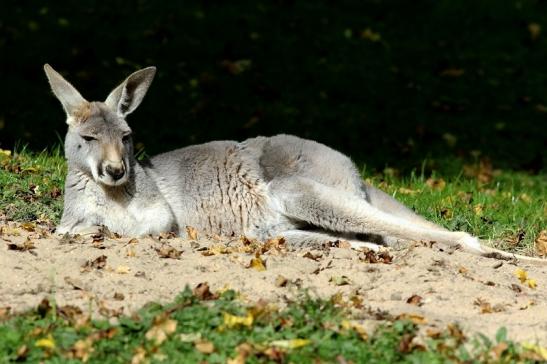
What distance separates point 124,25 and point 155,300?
28.5 ft

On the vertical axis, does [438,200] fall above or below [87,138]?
below

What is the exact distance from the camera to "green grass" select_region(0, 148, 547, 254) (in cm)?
774

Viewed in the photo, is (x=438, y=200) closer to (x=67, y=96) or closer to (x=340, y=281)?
(x=340, y=281)

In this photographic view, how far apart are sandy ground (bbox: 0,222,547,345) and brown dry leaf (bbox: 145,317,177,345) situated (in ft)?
1.09

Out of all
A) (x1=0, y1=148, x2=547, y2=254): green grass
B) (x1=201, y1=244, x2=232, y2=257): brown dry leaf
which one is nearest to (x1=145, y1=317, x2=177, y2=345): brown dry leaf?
(x1=201, y1=244, x2=232, y2=257): brown dry leaf

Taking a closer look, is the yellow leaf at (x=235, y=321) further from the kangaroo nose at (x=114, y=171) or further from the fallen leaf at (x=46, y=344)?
the kangaroo nose at (x=114, y=171)

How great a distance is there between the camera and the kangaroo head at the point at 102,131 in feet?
22.1

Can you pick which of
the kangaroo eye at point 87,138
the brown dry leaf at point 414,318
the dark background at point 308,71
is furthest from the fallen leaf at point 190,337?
the dark background at point 308,71

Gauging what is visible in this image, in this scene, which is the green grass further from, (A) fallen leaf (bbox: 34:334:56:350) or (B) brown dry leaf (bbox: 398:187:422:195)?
(A) fallen leaf (bbox: 34:334:56:350)

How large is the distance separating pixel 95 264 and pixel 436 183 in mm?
4749

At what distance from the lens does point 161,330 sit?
16.4 feet

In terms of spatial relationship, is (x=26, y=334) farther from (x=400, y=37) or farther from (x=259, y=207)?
(x=400, y=37)

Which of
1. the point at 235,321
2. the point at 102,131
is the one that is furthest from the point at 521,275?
the point at 102,131

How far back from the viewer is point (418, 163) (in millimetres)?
11453
